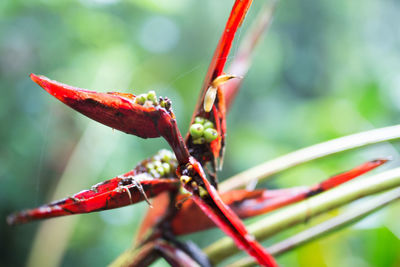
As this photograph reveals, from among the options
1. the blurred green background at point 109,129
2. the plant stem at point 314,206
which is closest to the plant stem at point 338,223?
the plant stem at point 314,206

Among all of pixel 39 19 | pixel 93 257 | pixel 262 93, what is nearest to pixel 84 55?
pixel 39 19

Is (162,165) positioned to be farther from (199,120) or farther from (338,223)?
(338,223)

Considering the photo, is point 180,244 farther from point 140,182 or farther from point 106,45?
point 106,45

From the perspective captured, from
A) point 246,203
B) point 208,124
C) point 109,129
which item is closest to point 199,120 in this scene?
point 208,124

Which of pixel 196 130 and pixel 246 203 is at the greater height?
pixel 196 130

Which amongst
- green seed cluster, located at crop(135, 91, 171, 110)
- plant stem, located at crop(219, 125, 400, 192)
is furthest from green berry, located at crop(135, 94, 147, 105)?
plant stem, located at crop(219, 125, 400, 192)
